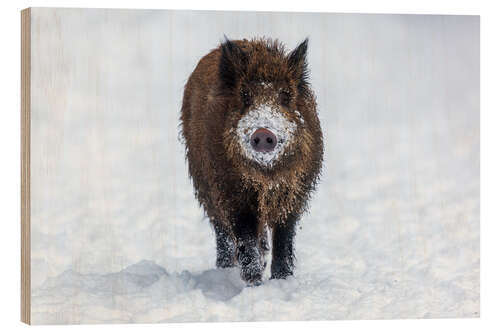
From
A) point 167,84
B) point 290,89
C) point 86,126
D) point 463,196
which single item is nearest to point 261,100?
point 290,89

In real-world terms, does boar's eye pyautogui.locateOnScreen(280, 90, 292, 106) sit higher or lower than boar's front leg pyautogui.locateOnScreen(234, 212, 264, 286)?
higher

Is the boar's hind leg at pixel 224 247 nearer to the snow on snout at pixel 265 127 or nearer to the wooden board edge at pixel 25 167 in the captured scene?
the snow on snout at pixel 265 127

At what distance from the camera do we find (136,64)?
545cm

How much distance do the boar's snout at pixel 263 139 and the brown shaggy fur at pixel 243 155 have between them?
15 cm

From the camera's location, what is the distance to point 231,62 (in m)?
5.35

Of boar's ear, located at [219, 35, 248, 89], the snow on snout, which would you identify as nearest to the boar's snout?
the snow on snout

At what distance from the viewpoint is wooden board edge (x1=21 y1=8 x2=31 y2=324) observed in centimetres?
530

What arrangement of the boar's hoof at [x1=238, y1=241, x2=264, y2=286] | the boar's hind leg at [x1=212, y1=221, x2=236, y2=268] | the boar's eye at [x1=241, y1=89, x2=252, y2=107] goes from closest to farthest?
the boar's eye at [x1=241, y1=89, x2=252, y2=107], the boar's hoof at [x1=238, y1=241, x2=264, y2=286], the boar's hind leg at [x1=212, y1=221, x2=236, y2=268]

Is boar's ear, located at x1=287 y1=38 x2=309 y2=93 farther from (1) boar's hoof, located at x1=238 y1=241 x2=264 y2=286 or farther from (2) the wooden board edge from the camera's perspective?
(2) the wooden board edge

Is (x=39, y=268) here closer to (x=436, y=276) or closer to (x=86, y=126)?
(x=86, y=126)

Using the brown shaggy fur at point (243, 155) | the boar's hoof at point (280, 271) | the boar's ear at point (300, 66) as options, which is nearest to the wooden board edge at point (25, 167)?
A: the brown shaggy fur at point (243, 155)

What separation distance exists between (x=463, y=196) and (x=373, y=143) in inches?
34.8

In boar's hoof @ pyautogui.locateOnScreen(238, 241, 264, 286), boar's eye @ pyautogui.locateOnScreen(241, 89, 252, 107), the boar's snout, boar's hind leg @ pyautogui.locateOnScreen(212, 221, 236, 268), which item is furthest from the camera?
boar's hind leg @ pyautogui.locateOnScreen(212, 221, 236, 268)

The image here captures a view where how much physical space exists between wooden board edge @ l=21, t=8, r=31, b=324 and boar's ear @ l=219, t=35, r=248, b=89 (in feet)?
4.93
